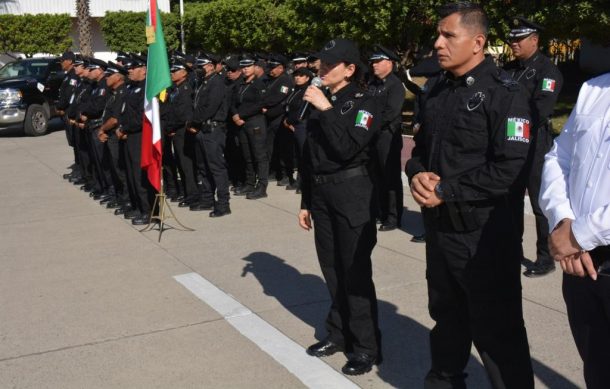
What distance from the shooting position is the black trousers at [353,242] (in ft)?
13.8

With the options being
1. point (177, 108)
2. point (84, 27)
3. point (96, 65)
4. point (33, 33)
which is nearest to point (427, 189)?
point (177, 108)

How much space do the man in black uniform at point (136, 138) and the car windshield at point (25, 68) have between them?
40.6 ft

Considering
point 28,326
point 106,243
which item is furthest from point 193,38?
point 28,326

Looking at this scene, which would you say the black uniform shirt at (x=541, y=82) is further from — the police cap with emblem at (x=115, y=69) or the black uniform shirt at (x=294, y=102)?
the police cap with emblem at (x=115, y=69)

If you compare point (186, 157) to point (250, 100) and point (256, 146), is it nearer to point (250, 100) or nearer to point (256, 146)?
point (256, 146)

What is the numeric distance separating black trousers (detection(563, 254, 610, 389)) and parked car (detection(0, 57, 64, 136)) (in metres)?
17.2

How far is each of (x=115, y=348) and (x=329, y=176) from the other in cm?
181

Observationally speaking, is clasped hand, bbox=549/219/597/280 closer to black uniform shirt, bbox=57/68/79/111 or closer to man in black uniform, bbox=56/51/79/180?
man in black uniform, bbox=56/51/79/180

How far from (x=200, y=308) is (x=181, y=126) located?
14.1 feet

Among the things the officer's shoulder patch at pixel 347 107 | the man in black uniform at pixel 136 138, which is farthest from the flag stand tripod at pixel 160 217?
the officer's shoulder patch at pixel 347 107

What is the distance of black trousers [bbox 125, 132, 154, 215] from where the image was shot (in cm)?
875

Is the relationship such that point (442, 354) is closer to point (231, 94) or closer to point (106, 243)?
point (106, 243)

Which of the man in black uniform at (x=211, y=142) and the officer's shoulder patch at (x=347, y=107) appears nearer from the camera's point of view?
the officer's shoulder patch at (x=347, y=107)

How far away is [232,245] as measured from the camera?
7.49 meters
